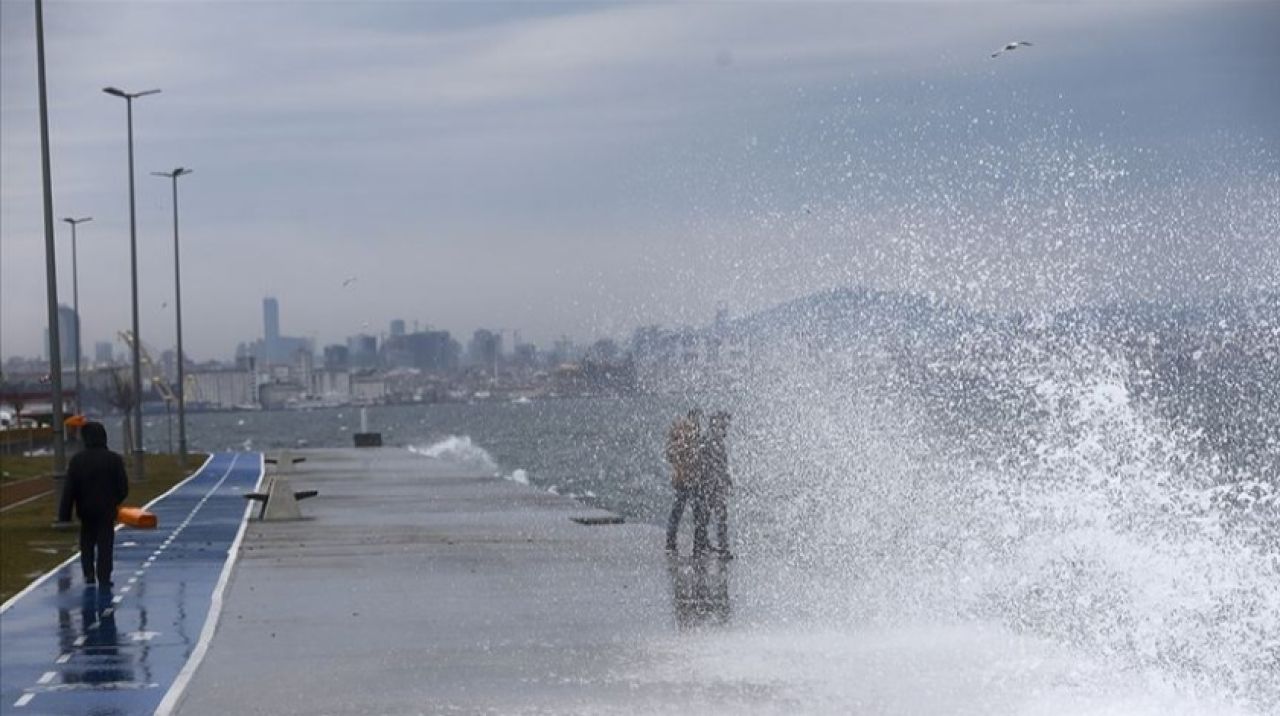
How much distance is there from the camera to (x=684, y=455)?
25.9 metres

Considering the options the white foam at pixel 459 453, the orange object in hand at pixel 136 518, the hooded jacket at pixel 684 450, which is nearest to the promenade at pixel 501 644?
the orange object in hand at pixel 136 518

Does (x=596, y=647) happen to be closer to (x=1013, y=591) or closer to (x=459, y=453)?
(x=1013, y=591)

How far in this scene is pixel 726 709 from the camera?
13.9 m

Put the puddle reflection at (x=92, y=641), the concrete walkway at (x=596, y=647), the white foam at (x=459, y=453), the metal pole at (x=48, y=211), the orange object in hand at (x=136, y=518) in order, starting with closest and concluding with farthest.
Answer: the concrete walkway at (x=596, y=647), the puddle reflection at (x=92, y=641), the orange object in hand at (x=136, y=518), the metal pole at (x=48, y=211), the white foam at (x=459, y=453)

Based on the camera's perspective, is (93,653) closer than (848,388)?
Yes

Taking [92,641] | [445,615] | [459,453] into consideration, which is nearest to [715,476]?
[445,615]

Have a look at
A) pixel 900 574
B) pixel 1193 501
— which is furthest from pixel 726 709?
pixel 1193 501

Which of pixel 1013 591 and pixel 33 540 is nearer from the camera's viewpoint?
pixel 1013 591

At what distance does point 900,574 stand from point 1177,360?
135963 mm

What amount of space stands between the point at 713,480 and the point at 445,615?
20.3ft

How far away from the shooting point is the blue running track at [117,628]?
15.4 metres

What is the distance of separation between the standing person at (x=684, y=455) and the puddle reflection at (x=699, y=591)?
0.86m

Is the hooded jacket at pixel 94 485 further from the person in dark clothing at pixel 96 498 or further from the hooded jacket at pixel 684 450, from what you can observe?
the hooded jacket at pixel 684 450

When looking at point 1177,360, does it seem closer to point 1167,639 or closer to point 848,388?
point 848,388
